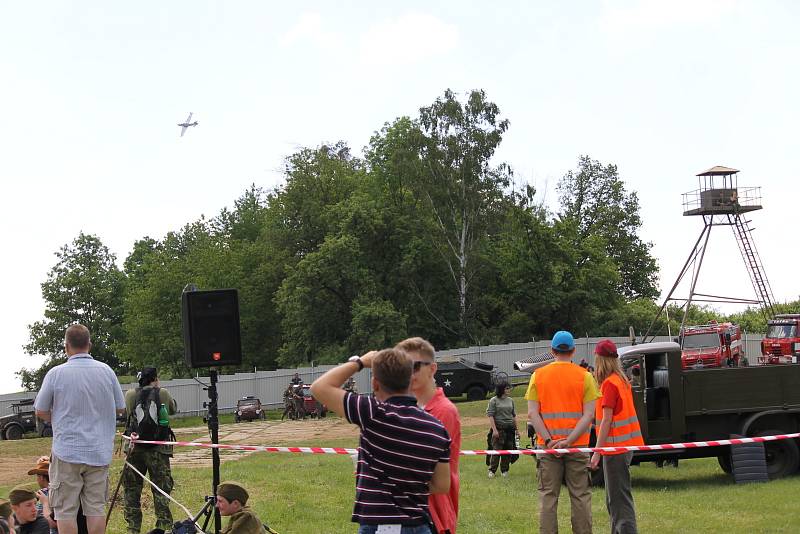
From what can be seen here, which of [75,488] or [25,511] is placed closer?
[25,511]

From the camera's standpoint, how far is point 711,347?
36.9 meters

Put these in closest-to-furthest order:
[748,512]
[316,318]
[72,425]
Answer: [72,425], [748,512], [316,318]

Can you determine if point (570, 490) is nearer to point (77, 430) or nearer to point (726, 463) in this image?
point (77, 430)

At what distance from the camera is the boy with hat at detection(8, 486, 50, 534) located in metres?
8.45

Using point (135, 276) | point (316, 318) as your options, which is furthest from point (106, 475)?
point (135, 276)

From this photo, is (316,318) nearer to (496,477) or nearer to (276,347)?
(276,347)

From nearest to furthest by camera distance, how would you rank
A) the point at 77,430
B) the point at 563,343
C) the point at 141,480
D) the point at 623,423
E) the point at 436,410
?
1. the point at 436,410
2. the point at 77,430
3. the point at 563,343
4. the point at 623,423
5. the point at 141,480

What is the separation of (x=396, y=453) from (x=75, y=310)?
79.0 m

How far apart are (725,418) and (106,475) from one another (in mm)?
9605

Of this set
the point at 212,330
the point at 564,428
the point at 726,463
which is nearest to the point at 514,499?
the point at 726,463

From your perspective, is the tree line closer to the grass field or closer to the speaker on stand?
the grass field

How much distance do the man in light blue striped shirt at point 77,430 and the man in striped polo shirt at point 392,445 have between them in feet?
14.4

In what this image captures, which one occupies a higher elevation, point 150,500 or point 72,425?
point 72,425

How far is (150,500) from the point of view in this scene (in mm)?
14898
